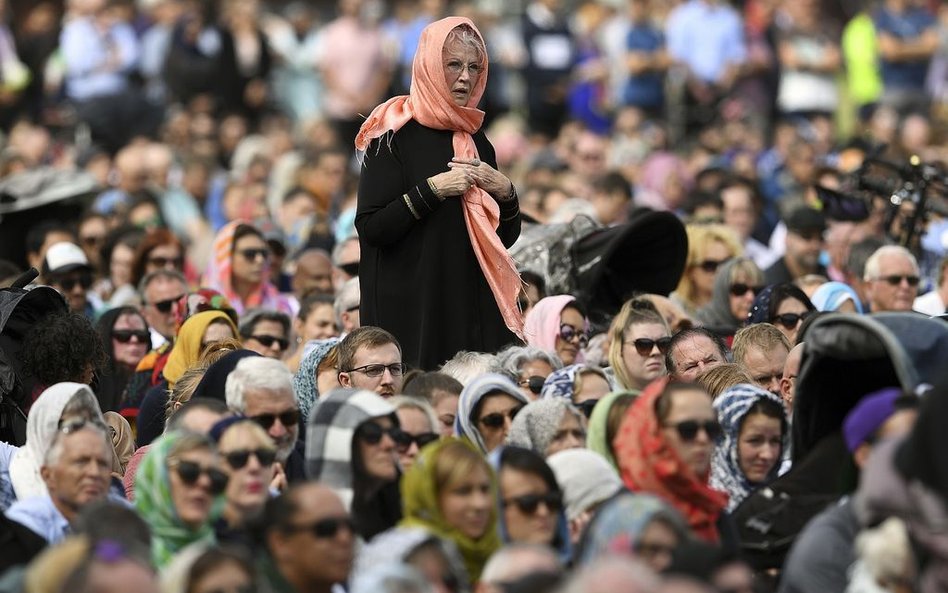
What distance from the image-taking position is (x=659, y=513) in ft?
23.9

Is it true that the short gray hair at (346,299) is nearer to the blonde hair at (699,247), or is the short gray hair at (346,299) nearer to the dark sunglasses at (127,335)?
the dark sunglasses at (127,335)

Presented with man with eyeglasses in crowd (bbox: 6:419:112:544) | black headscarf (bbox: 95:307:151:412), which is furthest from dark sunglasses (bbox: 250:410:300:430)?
black headscarf (bbox: 95:307:151:412)

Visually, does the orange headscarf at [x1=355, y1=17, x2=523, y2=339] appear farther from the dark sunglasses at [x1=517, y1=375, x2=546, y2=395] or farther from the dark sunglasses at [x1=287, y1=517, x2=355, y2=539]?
the dark sunglasses at [x1=287, y1=517, x2=355, y2=539]

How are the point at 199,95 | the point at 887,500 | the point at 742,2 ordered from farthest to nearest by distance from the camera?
1. the point at 742,2
2. the point at 199,95
3. the point at 887,500

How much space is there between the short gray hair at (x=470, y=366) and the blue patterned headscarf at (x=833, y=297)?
290 cm

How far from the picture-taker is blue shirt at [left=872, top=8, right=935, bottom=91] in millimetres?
22875

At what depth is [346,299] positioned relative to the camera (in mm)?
11844

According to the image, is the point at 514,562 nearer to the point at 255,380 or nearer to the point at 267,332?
the point at 255,380

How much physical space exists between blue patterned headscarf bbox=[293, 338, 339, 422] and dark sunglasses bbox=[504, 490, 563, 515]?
2.64 m

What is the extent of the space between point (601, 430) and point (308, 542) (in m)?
1.71

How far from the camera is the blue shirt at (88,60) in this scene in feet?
70.5

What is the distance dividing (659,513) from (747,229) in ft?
30.1

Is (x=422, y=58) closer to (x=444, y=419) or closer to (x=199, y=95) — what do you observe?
(x=444, y=419)

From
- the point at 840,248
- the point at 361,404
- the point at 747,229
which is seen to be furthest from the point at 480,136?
the point at 747,229
